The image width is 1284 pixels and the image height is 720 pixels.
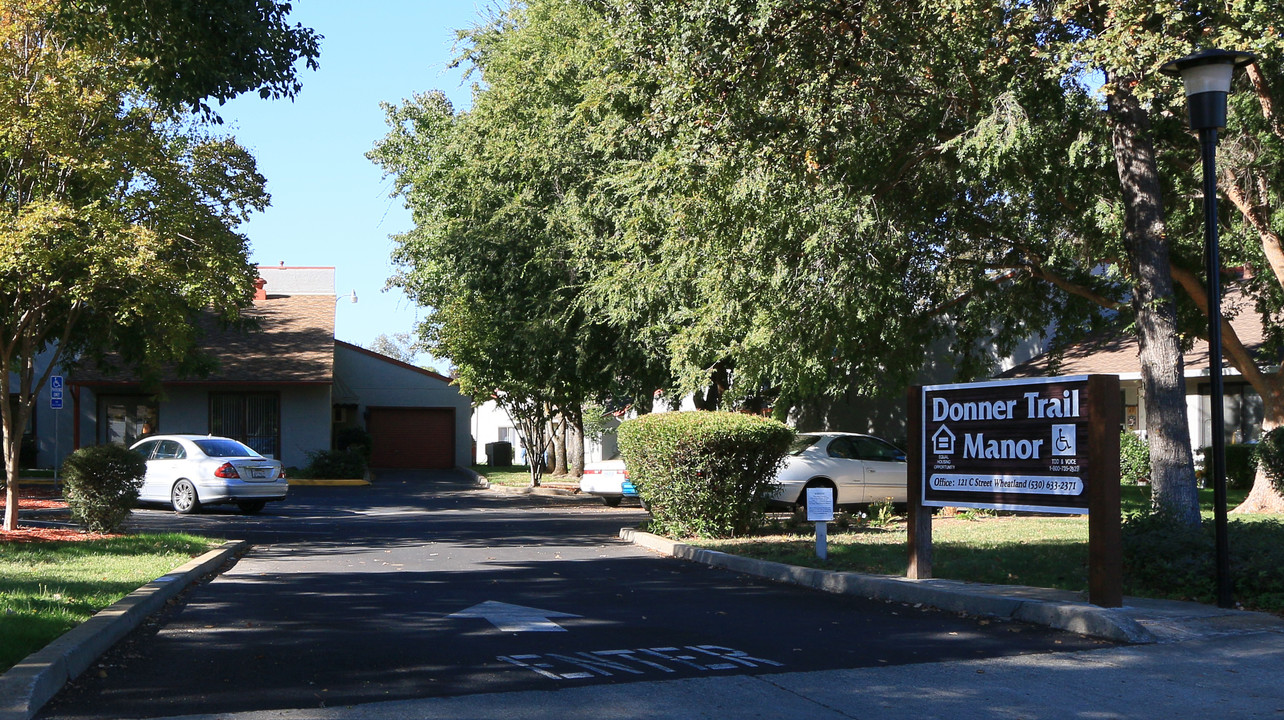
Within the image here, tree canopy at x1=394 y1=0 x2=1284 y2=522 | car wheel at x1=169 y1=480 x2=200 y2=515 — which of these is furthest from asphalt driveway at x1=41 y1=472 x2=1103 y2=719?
car wheel at x1=169 y1=480 x2=200 y2=515

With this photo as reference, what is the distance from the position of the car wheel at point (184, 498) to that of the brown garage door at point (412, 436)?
75.6 ft

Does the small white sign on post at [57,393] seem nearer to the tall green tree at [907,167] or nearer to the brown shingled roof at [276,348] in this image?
the brown shingled roof at [276,348]

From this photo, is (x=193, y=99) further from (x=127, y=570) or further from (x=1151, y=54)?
(x=1151, y=54)

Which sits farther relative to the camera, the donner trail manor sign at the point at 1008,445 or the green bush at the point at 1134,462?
the green bush at the point at 1134,462

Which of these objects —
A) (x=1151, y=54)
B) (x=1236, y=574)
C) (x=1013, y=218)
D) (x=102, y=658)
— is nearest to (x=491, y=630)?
(x=102, y=658)

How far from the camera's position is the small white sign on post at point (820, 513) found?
11.8m

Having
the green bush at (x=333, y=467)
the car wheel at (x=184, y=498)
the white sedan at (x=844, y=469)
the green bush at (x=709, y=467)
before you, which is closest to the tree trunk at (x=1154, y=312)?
the green bush at (x=709, y=467)

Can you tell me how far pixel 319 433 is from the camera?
35312 mm

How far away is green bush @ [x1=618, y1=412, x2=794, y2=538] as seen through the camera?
13.8m

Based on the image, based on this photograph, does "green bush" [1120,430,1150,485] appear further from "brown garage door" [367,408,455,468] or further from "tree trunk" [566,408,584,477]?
"brown garage door" [367,408,455,468]

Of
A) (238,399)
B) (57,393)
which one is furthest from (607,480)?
(238,399)

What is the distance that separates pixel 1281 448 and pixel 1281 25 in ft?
26.9

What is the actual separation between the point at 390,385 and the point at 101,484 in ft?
97.9

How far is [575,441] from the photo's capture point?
42.8 m
